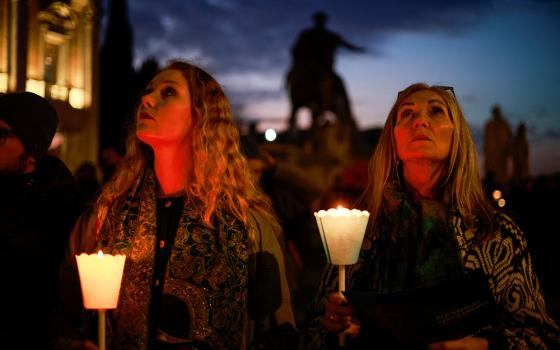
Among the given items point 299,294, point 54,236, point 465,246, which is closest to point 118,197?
point 54,236

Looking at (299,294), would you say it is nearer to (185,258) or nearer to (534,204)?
(534,204)

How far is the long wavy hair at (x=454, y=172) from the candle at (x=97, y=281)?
121 cm

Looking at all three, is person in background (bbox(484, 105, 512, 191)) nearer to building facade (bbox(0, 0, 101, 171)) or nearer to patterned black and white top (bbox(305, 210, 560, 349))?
building facade (bbox(0, 0, 101, 171))

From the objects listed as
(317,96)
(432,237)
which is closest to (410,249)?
(432,237)

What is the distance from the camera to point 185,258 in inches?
101

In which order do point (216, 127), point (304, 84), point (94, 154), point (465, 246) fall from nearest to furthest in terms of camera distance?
point (465, 246) → point (216, 127) → point (94, 154) → point (304, 84)

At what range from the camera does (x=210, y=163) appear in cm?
288

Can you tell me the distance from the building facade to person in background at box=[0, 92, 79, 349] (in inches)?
419

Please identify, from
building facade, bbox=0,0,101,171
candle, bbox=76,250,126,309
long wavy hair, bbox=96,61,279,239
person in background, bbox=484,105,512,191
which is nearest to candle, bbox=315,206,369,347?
long wavy hair, bbox=96,61,279,239

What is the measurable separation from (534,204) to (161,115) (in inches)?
378

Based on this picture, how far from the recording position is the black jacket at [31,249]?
2.74 metres

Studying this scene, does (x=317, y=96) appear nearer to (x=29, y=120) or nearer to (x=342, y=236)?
(x=29, y=120)

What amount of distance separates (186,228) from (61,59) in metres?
16.4

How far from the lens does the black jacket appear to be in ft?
9.00
